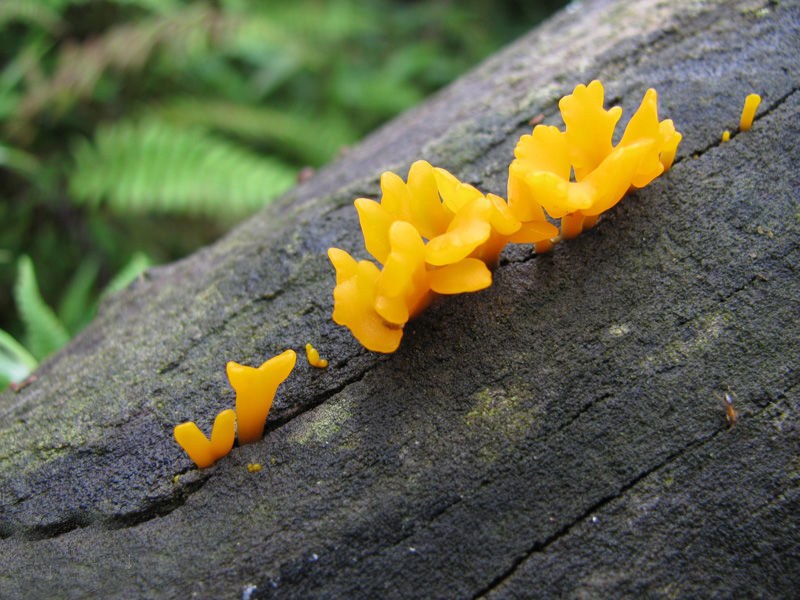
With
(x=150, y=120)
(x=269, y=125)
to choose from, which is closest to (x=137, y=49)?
(x=150, y=120)

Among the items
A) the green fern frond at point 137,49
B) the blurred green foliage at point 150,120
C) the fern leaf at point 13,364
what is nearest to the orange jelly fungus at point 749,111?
the blurred green foliage at point 150,120

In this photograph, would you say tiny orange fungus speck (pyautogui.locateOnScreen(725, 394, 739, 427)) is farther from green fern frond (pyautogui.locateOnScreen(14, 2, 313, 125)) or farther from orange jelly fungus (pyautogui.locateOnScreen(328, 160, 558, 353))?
green fern frond (pyautogui.locateOnScreen(14, 2, 313, 125))

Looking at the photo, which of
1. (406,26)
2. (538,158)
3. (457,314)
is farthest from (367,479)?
(406,26)

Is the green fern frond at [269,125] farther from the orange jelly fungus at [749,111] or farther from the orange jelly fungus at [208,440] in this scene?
the orange jelly fungus at [208,440]

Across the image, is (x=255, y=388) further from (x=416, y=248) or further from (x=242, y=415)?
(x=416, y=248)

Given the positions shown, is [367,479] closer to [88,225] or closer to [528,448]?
[528,448]

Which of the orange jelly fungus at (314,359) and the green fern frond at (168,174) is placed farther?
the green fern frond at (168,174)
